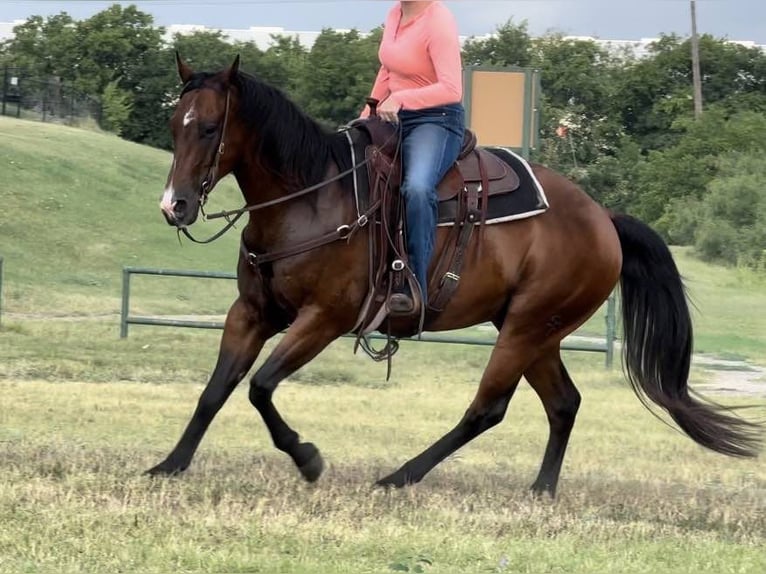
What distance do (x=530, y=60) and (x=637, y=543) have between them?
67.9 m

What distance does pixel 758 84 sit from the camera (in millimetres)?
72250

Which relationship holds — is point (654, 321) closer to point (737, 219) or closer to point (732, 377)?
point (732, 377)

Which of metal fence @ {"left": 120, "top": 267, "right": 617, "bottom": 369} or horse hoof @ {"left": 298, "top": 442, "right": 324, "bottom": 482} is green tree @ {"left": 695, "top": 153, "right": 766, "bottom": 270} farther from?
horse hoof @ {"left": 298, "top": 442, "right": 324, "bottom": 482}

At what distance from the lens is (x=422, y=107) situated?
7.37m

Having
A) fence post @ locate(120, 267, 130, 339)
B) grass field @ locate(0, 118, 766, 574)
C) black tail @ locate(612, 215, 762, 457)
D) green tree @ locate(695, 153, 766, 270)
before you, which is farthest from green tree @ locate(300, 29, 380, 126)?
black tail @ locate(612, 215, 762, 457)

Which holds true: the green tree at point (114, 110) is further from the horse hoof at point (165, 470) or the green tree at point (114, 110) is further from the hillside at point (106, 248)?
the horse hoof at point (165, 470)

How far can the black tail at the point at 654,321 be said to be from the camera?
8.38 metres

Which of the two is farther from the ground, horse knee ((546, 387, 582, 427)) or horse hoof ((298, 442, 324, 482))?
horse knee ((546, 387, 582, 427))

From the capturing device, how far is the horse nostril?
6.57 meters

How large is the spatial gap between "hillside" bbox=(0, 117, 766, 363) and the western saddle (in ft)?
39.3

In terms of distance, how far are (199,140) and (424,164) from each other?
1.27 m

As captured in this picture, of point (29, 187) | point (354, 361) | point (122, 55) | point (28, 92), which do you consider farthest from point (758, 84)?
point (354, 361)

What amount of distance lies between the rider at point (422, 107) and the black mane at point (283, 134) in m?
0.42

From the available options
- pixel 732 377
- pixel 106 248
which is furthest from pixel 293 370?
pixel 106 248
